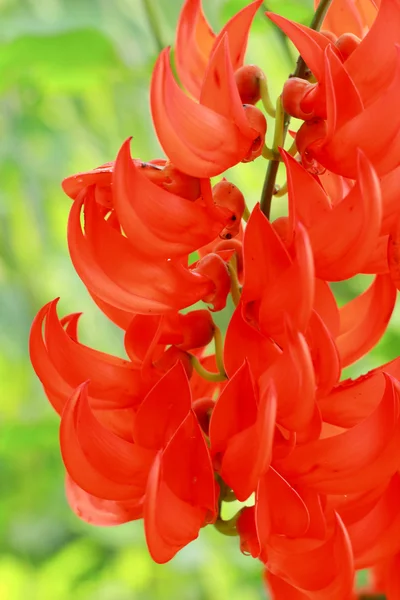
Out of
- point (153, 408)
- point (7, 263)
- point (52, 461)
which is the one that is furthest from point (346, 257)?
point (52, 461)

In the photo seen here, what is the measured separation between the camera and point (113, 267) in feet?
2.04

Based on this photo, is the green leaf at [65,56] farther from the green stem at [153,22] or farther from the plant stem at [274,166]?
the plant stem at [274,166]

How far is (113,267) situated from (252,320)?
0.10 m

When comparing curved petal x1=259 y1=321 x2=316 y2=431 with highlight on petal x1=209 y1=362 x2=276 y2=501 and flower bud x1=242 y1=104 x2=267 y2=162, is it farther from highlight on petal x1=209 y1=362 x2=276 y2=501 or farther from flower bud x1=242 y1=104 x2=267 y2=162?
flower bud x1=242 y1=104 x2=267 y2=162

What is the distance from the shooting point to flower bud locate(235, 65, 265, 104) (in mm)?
660

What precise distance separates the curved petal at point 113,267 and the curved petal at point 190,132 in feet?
0.22

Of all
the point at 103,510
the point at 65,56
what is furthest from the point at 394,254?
the point at 65,56

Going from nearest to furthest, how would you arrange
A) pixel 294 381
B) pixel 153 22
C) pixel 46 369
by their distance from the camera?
1. pixel 294 381
2. pixel 46 369
3. pixel 153 22

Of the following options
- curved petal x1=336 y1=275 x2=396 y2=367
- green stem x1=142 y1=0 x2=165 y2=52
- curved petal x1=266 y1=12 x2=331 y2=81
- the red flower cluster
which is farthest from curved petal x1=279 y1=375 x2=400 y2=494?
green stem x1=142 y1=0 x2=165 y2=52

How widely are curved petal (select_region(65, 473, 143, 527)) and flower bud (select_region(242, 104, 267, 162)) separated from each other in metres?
0.28

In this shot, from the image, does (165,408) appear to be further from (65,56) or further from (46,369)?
(65,56)

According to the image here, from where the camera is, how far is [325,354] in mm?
615

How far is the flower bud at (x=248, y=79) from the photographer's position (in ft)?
2.17

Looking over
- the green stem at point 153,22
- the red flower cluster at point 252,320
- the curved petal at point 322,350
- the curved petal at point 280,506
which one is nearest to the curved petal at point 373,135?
the red flower cluster at point 252,320
